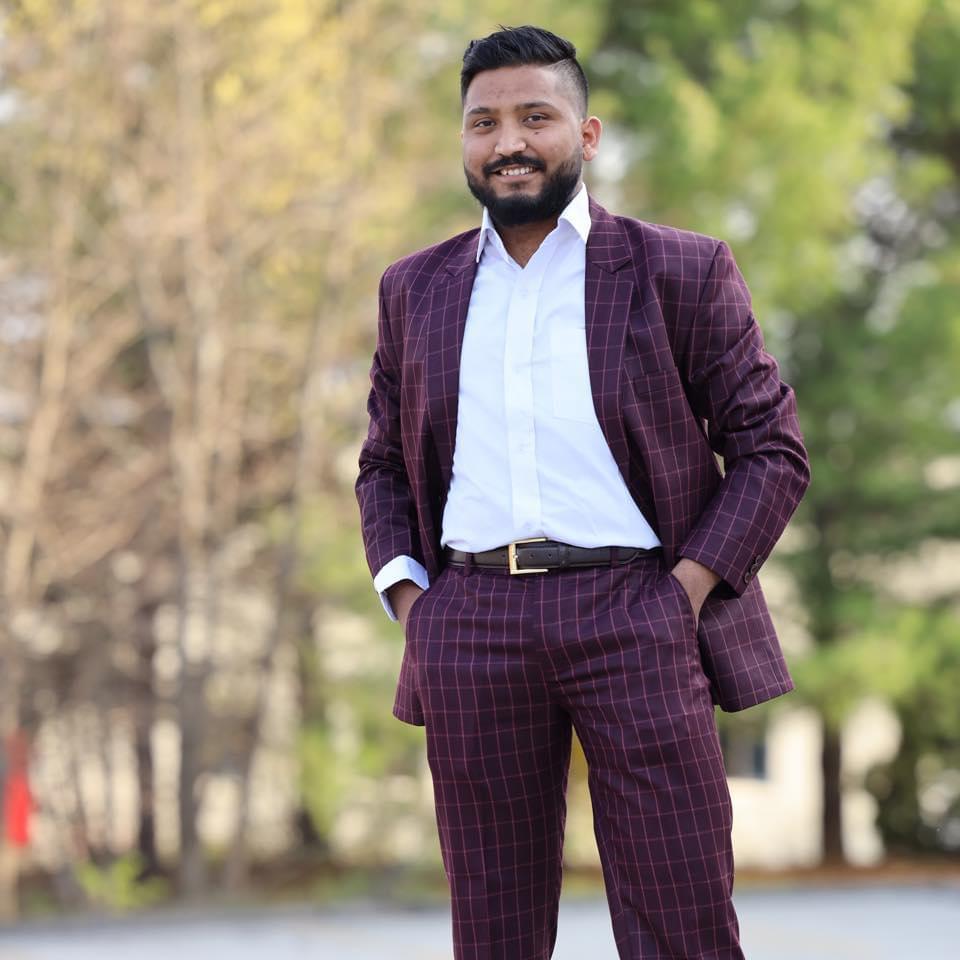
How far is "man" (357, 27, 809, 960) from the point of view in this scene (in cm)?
209

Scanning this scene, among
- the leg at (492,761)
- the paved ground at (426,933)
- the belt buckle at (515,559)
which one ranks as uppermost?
the belt buckle at (515,559)

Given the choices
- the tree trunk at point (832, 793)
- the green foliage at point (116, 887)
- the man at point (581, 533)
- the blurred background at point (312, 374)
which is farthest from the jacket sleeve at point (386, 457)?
the tree trunk at point (832, 793)

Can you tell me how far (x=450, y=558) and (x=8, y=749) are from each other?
17.4 ft

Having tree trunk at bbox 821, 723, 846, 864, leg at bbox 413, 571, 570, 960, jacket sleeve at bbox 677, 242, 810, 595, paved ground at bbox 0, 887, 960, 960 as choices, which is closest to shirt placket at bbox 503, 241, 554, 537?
leg at bbox 413, 571, 570, 960

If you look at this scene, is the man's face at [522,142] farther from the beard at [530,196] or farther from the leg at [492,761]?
the leg at [492,761]

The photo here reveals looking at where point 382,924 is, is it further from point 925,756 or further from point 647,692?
point 925,756

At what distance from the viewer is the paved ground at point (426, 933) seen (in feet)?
15.5

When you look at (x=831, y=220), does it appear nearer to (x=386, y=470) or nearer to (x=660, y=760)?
(x=386, y=470)

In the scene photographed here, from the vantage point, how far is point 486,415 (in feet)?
7.20

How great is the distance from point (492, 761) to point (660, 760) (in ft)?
0.77

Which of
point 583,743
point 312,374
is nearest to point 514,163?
point 583,743

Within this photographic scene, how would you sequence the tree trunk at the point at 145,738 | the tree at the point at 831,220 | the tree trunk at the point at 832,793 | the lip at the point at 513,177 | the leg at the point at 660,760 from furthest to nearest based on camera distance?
the tree trunk at the point at 832,793, the tree trunk at the point at 145,738, the tree at the point at 831,220, the lip at the point at 513,177, the leg at the point at 660,760

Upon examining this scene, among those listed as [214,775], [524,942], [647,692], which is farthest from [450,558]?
[214,775]

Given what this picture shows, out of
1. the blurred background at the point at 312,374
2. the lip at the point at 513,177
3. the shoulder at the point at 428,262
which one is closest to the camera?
the lip at the point at 513,177
